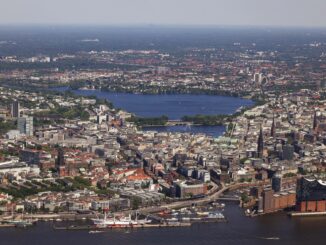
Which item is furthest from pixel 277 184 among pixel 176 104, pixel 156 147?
pixel 176 104

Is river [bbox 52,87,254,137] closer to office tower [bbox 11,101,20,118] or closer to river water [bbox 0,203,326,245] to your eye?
office tower [bbox 11,101,20,118]

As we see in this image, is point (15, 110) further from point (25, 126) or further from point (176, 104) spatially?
point (176, 104)

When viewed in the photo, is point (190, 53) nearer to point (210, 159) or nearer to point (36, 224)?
point (210, 159)

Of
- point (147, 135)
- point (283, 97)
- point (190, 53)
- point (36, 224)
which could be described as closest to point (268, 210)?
point (36, 224)

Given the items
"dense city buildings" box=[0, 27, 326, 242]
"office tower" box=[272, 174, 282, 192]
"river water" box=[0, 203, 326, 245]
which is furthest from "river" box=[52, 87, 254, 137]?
"river water" box=[0, 203, 326, 245]

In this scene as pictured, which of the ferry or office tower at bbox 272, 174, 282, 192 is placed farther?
office tower at bbox 272, 174, 282, 192
